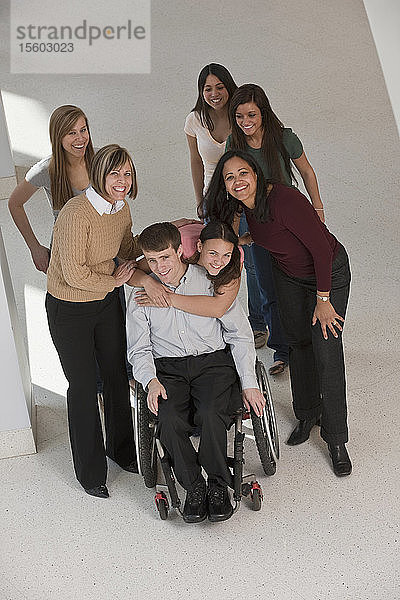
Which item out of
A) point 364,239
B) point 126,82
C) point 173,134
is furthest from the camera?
point 126,82

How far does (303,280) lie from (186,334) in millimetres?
468

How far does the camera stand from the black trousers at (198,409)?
10.1ft

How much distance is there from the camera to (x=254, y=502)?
10.7ft

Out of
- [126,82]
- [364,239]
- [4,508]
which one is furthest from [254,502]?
[126,82]

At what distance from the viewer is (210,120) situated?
360 cm

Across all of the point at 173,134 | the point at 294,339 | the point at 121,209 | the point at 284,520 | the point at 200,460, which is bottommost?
the point at 284,520

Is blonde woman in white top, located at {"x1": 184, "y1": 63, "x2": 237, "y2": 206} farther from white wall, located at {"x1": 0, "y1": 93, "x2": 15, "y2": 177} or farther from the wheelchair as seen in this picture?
white wall, located at {"x1": 0, "y1": 93, "x2": 15, "y2": 177}

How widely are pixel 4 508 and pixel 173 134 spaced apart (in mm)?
3226

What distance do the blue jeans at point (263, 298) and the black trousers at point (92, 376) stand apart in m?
0.73

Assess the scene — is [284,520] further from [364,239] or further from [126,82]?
[126,82]

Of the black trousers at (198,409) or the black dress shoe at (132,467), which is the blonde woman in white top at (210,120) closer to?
the black trousers at (198,409)

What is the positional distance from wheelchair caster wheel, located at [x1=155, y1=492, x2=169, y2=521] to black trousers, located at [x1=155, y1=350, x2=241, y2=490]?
4.3 inches

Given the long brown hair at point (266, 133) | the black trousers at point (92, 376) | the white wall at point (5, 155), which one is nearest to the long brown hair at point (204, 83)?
the long brown hair at point (266, 133)

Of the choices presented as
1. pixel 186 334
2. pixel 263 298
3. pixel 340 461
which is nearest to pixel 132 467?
pixel 186 334
